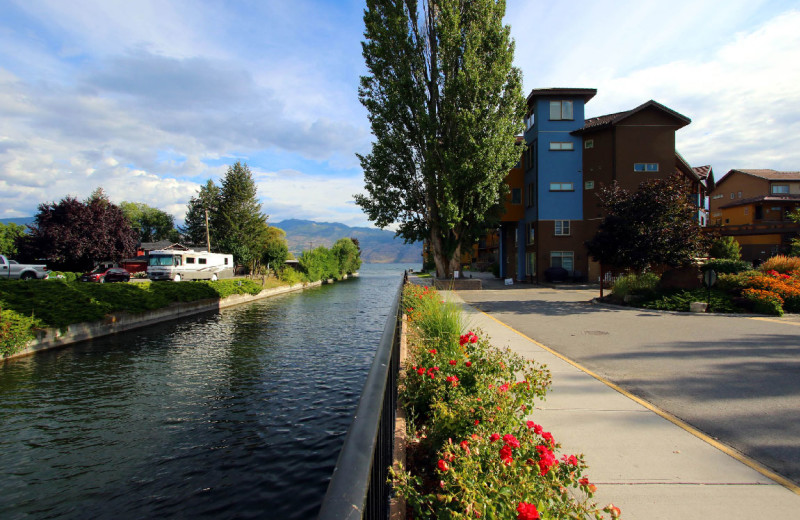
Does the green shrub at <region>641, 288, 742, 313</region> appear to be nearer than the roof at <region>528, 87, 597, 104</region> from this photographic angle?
Yes

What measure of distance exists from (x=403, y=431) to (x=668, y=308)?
46.4ft

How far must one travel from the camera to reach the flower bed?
1838 millimetres

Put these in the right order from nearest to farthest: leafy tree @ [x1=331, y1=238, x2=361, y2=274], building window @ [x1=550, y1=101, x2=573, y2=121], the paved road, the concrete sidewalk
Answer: the concrete sidewalk < the paved road < building window @ [x1=550, y1=101, x2=573, y2=121] < leafy tree @ [x1=331, y1=238, x2=361, y2=274]

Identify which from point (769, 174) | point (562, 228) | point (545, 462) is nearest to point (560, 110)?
point (562, 228)

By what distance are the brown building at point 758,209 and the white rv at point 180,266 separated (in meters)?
44.1

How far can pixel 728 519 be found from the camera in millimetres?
2713

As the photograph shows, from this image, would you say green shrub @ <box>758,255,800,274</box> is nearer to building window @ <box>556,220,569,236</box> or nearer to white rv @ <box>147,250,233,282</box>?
building window @ <box>556,220,569,236</box>

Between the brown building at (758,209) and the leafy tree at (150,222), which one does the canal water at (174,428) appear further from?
the leafy tree at (150,222)

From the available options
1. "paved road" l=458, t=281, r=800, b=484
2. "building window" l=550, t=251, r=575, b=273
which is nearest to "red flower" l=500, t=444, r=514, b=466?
"paved road" l=458, t=281, r=800, b=484

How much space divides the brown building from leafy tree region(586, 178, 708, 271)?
73.5ft

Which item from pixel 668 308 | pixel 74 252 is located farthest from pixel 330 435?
pixel 74 252

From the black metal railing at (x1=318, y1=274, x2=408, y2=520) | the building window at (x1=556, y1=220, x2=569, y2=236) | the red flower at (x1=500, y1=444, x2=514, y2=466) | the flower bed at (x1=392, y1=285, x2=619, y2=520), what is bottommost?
the flower bed at (x1=392, y1=285, x2=619, y2=520)

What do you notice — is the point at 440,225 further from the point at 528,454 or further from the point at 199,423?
the point at 528,454

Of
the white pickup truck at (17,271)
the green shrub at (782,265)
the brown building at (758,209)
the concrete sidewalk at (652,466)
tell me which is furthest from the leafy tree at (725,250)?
the white pickup truck at (17,271)
